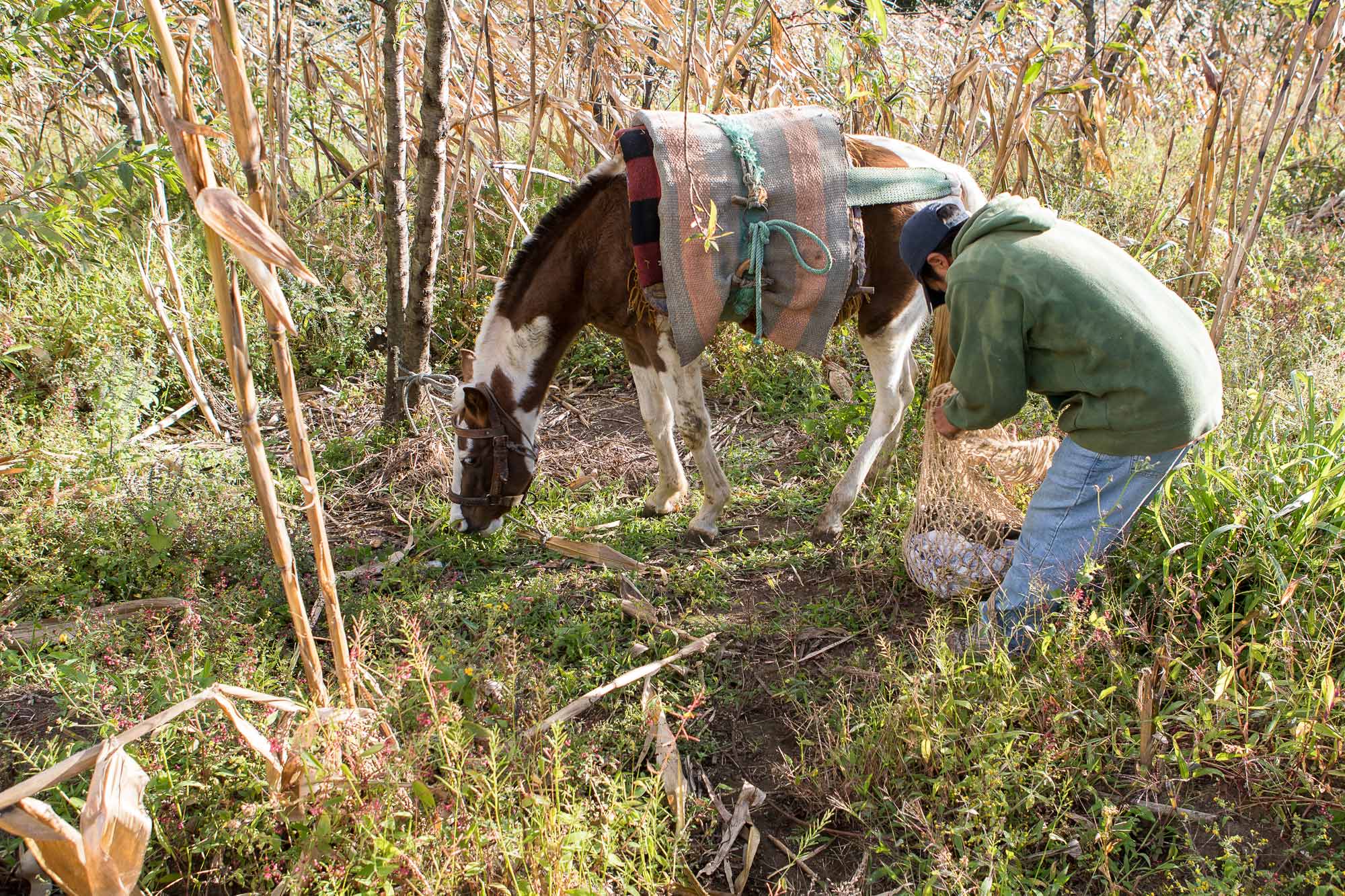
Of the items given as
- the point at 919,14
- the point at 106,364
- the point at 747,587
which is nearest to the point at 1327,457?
the point at 747,587

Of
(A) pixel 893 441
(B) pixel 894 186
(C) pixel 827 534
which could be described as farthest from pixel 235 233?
(A) pixel 893 441

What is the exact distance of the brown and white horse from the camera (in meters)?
3.79

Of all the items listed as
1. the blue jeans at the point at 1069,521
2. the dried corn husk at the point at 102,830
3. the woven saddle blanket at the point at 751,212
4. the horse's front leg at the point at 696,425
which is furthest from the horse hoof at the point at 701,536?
the dried corn husk at the point at 102,830

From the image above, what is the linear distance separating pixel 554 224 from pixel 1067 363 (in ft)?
7.28

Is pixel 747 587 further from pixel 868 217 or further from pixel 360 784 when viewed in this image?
pixel 360 784

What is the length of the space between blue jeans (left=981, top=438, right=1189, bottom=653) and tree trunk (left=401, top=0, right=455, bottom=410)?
326 centimetres

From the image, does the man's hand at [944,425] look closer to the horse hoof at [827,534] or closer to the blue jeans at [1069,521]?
the blue jeans at [1069,521]

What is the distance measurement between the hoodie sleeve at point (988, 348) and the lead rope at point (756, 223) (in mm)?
885

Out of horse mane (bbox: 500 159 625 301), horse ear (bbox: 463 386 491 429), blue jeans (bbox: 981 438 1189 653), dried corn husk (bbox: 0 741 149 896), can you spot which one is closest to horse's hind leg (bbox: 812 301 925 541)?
blue jeans (bbox: 981 438 1189 653)

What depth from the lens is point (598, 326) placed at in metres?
4.14

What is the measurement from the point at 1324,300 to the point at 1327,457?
3.21 metres

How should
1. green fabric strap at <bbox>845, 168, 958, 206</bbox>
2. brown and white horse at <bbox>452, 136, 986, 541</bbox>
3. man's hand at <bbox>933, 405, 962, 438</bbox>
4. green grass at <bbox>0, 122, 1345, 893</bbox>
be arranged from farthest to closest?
brown and white horse at <bbox>452, 136, 986, 541</bbox> → green fabric strap at <bbox>845, 168, 958, 206</bbox> → man's hand at <bbox>933, 405, 962, 438</bbox> → green grass at <bbox>0, 122, 1345, 893</bbox>

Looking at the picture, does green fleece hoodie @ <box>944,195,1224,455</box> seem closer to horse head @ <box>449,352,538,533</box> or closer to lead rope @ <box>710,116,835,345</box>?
lead rope @ <box>710,116,835,345</box>

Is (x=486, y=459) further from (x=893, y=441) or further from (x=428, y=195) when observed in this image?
(x=893, y=441)
